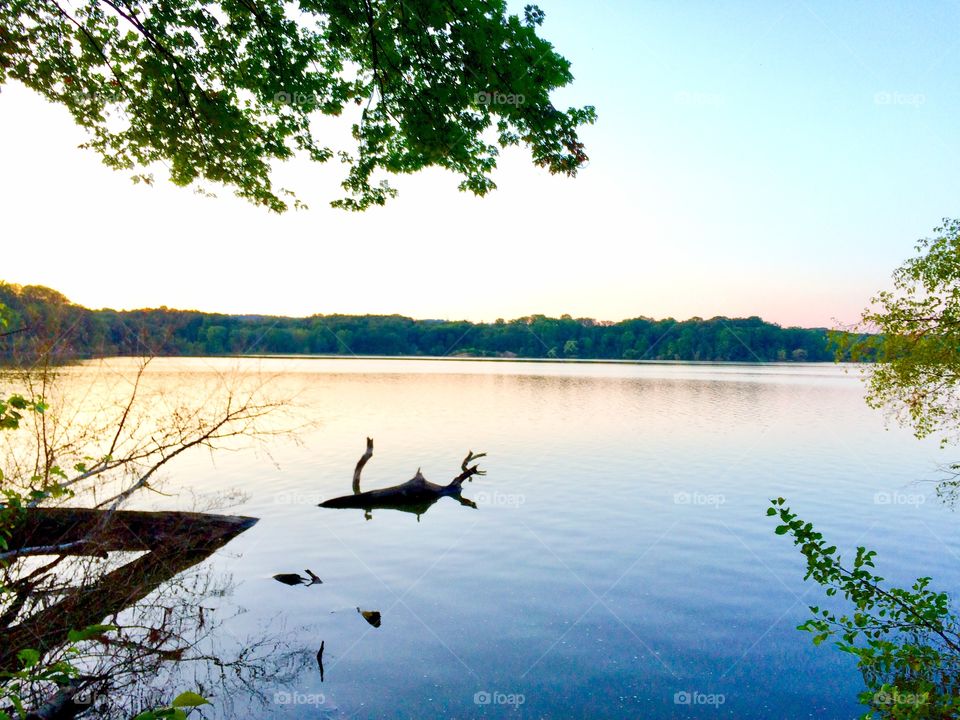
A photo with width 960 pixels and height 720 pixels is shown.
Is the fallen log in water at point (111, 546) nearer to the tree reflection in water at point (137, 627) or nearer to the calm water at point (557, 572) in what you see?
the tree reflection in water at point (137, 627)

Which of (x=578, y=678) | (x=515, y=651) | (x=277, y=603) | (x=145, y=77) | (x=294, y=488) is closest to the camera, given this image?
(x=145, y=77)

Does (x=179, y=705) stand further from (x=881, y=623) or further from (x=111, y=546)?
(x=111, y=546)

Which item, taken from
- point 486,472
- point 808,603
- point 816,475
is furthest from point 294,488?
point 816,475

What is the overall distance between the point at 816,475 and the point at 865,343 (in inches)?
434

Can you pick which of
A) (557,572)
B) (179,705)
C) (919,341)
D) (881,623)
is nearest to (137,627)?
(557,572)

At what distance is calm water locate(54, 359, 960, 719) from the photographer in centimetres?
994

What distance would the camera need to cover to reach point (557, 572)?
15.6 m

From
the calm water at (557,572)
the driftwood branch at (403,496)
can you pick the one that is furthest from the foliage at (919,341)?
the driftwood branch at (403,496)

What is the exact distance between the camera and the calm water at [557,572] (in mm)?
9938

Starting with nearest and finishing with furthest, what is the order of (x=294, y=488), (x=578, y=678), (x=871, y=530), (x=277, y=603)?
(x=578, y=678)
(x=277, y=603)
(x=871, y=530)
(x=294, y=488)

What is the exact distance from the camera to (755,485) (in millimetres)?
26344

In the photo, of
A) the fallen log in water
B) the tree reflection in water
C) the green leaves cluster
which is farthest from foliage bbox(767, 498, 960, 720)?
the fallen log in water

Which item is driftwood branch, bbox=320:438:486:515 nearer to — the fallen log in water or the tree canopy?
the fallen log in water

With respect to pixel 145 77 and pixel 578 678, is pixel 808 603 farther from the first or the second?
pixel 145 77
